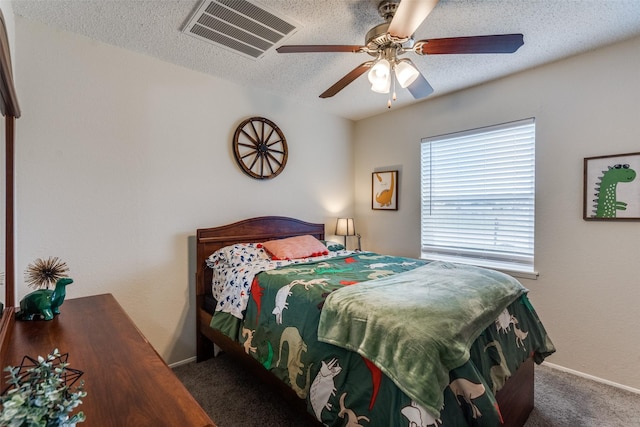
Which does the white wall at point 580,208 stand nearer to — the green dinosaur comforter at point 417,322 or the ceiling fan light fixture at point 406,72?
the green dinosaur comforter at point 417,322

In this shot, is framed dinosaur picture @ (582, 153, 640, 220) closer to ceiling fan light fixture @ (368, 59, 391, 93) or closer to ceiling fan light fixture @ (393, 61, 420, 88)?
ceiling fan light fixture @ (393, 61, 420, 88)

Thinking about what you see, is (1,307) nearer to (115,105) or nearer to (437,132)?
(115,105)

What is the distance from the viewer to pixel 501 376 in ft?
4.78

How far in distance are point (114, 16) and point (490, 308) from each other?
283 cm

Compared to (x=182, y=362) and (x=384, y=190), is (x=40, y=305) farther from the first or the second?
(x=384, y=190)

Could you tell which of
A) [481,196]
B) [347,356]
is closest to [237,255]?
[347,356]

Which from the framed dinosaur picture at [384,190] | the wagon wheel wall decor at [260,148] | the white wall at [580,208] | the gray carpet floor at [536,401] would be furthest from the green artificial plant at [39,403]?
the framed dinosaur picture at [384,190]

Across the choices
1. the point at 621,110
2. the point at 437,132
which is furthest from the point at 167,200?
the point at 621,110

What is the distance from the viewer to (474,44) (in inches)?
64.1

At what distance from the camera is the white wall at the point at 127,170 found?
6.55 ft

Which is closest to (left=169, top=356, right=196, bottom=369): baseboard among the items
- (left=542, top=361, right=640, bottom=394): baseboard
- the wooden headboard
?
the wooden headboard

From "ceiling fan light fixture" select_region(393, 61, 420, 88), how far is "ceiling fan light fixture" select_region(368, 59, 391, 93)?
0.23 feet

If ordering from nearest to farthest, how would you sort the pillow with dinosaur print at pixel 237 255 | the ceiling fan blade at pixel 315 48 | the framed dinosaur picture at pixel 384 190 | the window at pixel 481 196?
the ceiling fan blade at pixel 315 48 < the pillow with dinosaur print at pixel 237 255 < the window at pixel 481 196 < the framed dinosaur picture at pixel 384 190

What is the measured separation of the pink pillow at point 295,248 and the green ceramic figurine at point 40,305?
1491 millimetres
